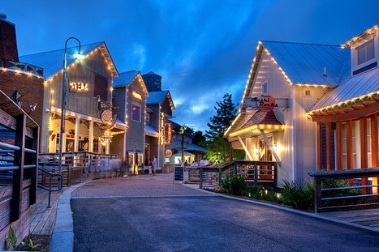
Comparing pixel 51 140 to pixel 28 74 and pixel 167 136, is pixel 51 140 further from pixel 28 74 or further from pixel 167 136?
pixel 167 136

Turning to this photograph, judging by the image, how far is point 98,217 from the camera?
355 inches

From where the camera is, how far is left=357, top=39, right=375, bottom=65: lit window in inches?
620

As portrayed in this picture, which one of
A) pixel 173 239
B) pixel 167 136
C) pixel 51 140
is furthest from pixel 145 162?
pixel 173 239

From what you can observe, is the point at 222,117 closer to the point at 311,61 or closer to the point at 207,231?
the point at 311,61

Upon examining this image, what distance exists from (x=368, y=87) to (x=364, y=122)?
1270 mm

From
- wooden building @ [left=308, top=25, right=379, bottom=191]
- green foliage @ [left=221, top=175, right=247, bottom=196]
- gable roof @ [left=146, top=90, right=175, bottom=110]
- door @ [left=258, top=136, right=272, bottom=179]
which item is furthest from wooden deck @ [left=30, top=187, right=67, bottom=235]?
gable roof @ [left=146, top=90, right=175, bottom=110]

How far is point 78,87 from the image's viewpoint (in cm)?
2723

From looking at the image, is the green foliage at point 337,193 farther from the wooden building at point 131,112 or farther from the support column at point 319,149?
the wooden building at point 131,112

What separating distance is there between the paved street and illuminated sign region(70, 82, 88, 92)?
56.8 feet

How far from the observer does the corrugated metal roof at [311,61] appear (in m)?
18.1

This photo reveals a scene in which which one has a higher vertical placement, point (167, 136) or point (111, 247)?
point (167, 136)

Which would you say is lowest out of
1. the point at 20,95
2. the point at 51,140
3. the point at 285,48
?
the point at 51,140

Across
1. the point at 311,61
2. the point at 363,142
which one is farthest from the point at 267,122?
the point at 363,142

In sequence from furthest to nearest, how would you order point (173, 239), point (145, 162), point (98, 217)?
point (145, 162), point (98, 217), point (173, 239)
